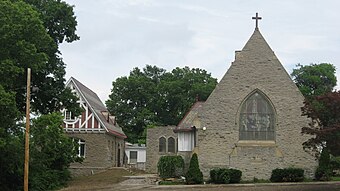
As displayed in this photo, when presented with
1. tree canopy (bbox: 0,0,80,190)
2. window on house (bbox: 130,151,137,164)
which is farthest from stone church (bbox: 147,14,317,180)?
window on house (bbox: 130,151,137,164)

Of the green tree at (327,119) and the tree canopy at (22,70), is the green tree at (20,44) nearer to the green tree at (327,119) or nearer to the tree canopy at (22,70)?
the tree canopy at (22,70)

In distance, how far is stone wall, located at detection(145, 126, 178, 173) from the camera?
51.2 m

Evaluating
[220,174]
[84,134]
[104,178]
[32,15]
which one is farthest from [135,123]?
[32,15]

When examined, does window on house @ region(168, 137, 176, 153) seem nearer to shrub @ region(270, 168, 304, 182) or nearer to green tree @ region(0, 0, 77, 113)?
shrub @ region(270, 168, 304, 182)

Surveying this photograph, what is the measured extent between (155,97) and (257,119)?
4257cm

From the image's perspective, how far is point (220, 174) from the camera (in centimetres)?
3469

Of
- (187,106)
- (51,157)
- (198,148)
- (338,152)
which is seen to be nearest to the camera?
(338,152)

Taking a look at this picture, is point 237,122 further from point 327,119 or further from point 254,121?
point 327,119

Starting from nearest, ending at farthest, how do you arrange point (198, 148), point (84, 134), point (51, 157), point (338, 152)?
point (338, 152) < point (51, 157) < point (198, 148) < point (84, 134)

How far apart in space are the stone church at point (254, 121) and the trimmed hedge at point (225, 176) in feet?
2.74

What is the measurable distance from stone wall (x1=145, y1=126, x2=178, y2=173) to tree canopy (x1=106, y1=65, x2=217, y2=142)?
22990 mm

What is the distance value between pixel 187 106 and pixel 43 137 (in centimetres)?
4660

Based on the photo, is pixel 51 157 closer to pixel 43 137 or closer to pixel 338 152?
pixel 43 137

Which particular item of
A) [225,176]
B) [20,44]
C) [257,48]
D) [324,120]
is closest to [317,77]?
[257,48]
